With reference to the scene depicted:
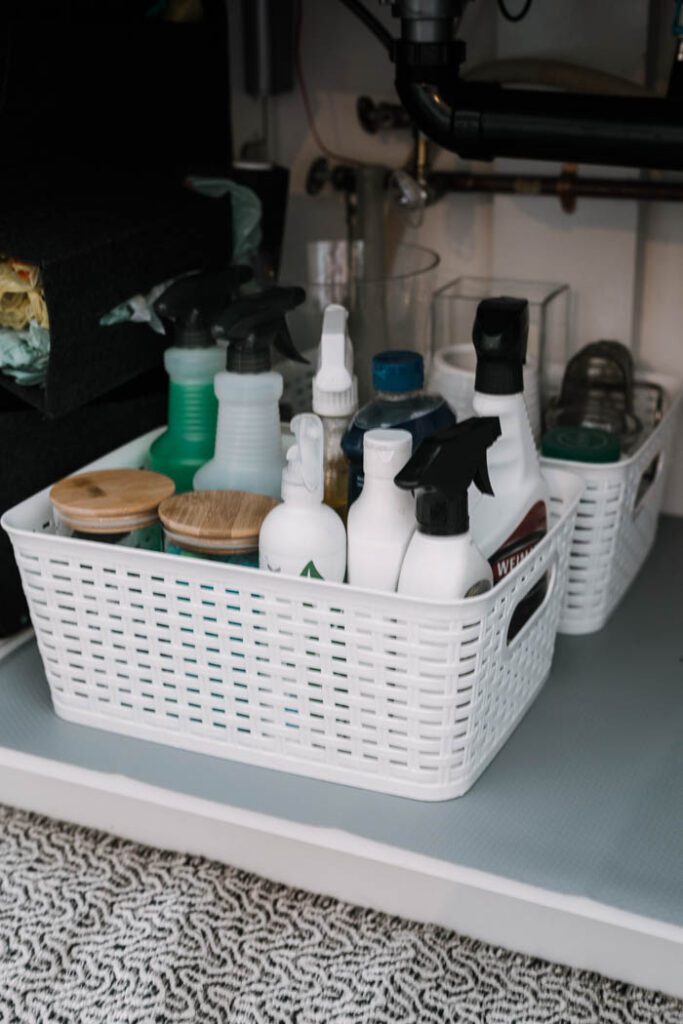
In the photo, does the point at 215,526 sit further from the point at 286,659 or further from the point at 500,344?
the point at 500,344

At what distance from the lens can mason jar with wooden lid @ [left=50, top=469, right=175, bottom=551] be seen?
0.88 m

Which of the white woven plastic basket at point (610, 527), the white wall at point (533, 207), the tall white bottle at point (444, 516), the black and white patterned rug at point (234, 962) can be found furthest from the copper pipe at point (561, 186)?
the black and white patterned rug at point (234, 962)

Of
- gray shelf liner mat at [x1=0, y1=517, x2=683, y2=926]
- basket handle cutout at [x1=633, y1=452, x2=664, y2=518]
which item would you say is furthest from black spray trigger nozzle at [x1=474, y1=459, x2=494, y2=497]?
basket handle cutout at [x1=633, y1=452, x2=664, y2=518]

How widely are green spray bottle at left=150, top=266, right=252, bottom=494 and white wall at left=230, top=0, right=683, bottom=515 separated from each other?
0.43 m

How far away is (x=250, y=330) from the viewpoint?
924mm

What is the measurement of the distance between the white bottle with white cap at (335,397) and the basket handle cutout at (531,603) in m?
0.15

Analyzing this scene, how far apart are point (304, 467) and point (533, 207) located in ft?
2.01

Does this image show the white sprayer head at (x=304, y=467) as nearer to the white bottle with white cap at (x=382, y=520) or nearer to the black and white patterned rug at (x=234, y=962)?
the white bottle with white cap at (x=382, y=520)

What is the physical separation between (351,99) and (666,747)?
823 millimetres

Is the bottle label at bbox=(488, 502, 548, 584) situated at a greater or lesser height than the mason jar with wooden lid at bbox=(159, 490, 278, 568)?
lesser

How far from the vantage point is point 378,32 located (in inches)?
44.8

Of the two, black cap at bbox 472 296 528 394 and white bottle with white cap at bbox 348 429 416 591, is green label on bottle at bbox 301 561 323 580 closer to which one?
white bottle with white cap at bbox 348 429 416 591

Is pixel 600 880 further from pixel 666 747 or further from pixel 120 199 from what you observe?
pixel 120 199

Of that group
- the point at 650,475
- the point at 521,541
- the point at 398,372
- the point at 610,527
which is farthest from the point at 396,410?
the point at 650,475
